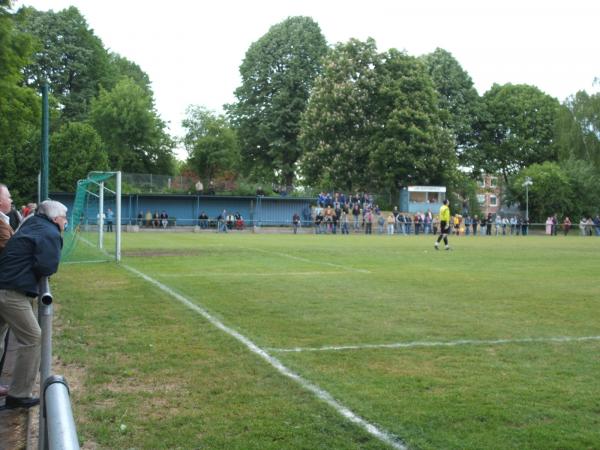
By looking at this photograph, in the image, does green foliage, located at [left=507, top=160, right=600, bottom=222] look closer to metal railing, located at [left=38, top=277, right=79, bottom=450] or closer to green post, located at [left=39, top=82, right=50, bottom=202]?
Answer: green post, located at [left=39, top=82, right=50, bottom=202]

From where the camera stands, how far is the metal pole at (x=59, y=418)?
1729mm

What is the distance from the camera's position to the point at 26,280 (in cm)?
A: 541

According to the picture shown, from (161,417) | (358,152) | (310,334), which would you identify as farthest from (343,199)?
(161,417)

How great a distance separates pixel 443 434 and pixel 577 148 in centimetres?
6476

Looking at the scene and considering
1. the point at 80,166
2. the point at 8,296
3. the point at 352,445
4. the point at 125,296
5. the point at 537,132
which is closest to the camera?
the point at 352,445

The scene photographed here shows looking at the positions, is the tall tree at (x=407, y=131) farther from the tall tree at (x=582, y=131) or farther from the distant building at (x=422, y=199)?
the tall tree at (x=582, y=131)

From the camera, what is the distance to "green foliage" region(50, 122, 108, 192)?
156 feet

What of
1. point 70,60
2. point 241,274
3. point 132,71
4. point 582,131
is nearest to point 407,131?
point 582,131

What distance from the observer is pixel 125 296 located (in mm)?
11586

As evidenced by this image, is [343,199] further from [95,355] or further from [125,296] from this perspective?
[95,355]

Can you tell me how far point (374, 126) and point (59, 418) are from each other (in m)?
52.8

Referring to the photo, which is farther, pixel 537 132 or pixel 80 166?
pixel 537 132

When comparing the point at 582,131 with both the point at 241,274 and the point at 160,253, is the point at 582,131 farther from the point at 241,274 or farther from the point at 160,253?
the point at 241,274

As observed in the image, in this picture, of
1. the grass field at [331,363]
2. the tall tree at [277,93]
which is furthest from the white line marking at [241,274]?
the tall tree at [277,93]
